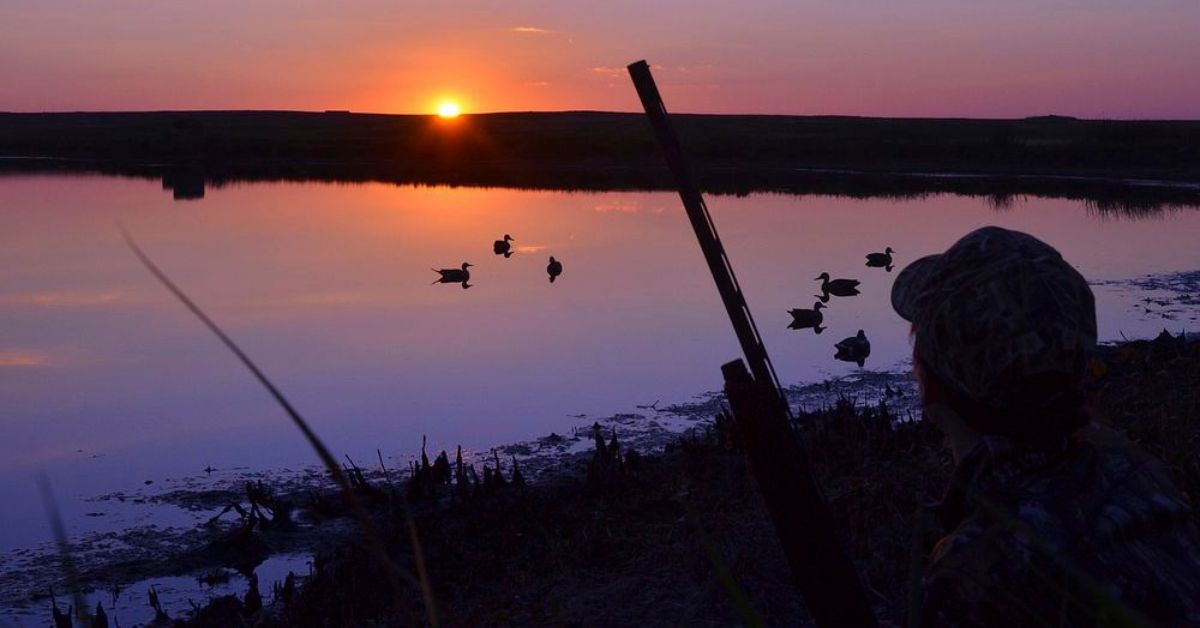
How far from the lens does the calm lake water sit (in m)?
9.77

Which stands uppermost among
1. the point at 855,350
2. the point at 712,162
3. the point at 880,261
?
the point at 712,162

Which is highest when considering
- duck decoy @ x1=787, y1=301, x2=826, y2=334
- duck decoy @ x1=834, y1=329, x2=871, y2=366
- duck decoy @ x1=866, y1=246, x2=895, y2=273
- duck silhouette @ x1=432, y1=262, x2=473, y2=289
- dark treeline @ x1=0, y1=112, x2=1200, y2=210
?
dark treeline @ x1=0, y1=112, x2=1200, y2=210

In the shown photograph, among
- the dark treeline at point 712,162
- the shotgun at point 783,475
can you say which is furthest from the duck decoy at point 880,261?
the shotgun at point 783,475

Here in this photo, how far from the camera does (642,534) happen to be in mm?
6355

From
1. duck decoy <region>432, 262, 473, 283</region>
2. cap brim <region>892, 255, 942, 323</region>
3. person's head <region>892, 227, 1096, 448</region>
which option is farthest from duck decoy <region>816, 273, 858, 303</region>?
person's head <region>892, 227, 1096, 448</region>

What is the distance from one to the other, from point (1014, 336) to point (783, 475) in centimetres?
79

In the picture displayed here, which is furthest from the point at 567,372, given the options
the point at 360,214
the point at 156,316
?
the point at 360,214

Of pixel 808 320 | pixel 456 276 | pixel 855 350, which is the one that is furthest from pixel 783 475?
pixel 456 276

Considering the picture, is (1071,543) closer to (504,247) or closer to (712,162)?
(504,247)

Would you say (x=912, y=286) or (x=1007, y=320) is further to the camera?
(x=912, y=286)

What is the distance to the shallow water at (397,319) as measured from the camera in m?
9.74

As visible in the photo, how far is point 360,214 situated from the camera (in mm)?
28906

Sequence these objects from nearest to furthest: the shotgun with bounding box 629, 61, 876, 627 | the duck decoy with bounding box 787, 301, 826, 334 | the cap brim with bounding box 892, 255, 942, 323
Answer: the cap brim with bounding box 892, 255, 942, 323 < the shotgun with bounding box 629, 61, 876, 627 < the duck decoy with bounding box 787, 301, 826, 334

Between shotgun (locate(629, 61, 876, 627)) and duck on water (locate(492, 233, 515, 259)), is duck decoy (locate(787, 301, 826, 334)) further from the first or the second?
shotgun (locate(629, 61, 876, 627))
